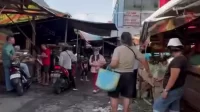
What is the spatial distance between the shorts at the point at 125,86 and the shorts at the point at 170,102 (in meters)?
0.96

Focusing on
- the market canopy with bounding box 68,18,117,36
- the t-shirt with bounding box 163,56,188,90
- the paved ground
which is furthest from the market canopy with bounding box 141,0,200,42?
the market canopy with bounding box 68,18,117,36

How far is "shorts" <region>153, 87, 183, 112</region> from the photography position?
545 cm

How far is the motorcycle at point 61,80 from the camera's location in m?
10.7

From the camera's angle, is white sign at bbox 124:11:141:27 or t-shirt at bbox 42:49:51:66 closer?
t-shirt at bbox 42:49:51:66

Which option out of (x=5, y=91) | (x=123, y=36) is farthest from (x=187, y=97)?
(x=5, y=91)

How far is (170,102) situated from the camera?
5.50m

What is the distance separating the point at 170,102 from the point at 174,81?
0.46 meters

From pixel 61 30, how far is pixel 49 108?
7745mm

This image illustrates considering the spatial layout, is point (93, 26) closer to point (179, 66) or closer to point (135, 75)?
point (135, 75)

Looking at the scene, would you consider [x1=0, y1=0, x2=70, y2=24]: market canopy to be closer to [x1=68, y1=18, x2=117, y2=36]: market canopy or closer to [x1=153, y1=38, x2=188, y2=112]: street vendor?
[x1=68, y1=18, x2=117, y2=36]: market canopy

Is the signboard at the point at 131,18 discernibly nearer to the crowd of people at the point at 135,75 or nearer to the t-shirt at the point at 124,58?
the crowd of people at the point at 135,75

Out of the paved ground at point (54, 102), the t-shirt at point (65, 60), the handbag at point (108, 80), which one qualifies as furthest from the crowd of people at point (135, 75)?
the t-shirt at point (65, 60)

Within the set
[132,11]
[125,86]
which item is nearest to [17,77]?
[125,86]

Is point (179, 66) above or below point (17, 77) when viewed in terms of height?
above
